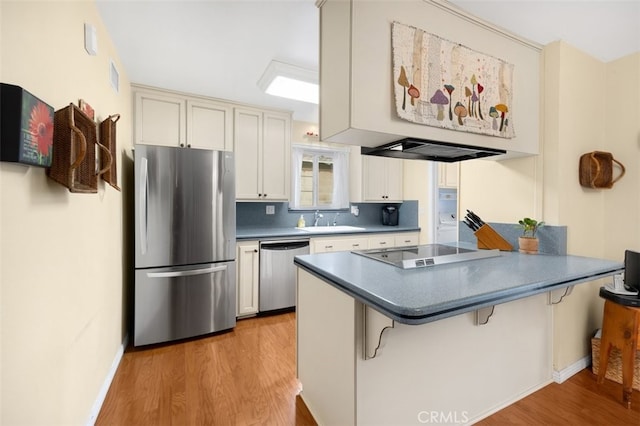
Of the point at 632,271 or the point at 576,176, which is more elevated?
the point at 576,176

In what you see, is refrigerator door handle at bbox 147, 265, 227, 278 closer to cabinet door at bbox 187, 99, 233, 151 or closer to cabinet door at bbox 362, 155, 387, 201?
cabinet door at bbox 187, 99, 233, 151

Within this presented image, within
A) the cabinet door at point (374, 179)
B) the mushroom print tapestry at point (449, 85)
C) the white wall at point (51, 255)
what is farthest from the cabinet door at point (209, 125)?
the mushroom print tapestry at point (449, 85)

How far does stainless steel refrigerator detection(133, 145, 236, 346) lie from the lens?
2.47 m

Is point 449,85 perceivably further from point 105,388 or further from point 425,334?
point 105,388

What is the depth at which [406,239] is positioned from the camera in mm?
3918

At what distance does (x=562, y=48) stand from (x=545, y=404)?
7.60 feet

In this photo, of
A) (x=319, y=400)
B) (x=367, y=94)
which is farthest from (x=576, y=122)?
(x=319, y=400)

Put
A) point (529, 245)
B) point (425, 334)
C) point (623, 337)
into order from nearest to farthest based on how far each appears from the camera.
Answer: point (425, 334) → point (623, 337) → point (529, 245)

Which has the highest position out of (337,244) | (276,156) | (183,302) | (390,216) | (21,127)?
(276,156)

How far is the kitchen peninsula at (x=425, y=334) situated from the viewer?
1156 mm

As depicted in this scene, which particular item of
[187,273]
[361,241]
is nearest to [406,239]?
[361,241]

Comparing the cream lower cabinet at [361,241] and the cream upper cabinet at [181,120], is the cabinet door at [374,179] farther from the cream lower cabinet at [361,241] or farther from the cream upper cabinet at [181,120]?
the cream upper cabinet at [181,120]

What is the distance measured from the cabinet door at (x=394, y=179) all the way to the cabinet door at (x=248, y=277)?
7.10ft

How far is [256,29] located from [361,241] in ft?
8.24
